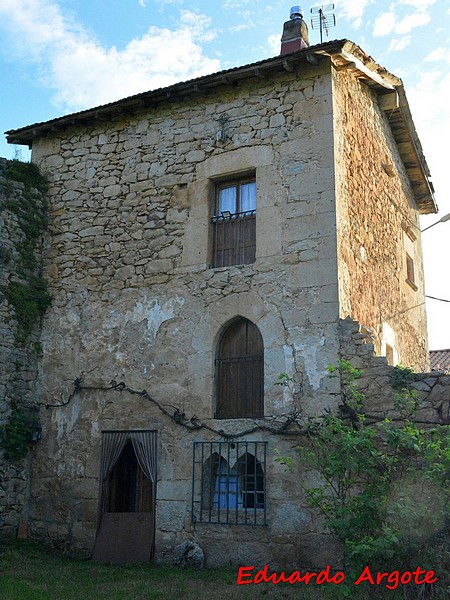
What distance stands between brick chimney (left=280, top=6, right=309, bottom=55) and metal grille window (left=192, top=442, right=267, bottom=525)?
6872mm

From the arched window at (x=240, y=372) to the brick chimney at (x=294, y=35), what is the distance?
5242 millimetres

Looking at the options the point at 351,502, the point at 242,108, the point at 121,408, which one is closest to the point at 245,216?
the point at 242,108

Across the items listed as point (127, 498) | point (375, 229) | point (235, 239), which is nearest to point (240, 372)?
point (235, 239)

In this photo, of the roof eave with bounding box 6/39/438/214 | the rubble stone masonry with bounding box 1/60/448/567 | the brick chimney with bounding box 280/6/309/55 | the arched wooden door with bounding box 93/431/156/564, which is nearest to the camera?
the rubble stone masonry with bounding box 1/60/448/567

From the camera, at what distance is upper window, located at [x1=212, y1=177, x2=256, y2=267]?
10023 millimetres

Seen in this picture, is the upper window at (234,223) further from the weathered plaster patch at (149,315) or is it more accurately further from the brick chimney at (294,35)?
the brick chimney at (294,35)

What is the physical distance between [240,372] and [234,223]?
2185 mm

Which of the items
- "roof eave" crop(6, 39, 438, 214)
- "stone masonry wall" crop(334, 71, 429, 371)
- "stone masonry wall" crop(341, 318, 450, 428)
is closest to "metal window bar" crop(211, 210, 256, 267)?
"stone masonry wall" crop(334, 71, 429, 371)

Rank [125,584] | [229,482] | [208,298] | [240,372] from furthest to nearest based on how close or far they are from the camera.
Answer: [208,298] < [240,372] < [229,482] < [125,584]

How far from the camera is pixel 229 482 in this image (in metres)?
9.22

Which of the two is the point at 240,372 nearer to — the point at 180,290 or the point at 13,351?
the point at 180,290

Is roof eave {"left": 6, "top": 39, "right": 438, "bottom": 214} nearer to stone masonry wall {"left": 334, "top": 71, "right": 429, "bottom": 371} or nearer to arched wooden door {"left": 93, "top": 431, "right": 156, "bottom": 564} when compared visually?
stone masonry wall {"left": 334, "top": 71, "right": 429, "bottom": 371}

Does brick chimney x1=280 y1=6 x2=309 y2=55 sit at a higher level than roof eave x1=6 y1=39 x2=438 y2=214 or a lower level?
higher

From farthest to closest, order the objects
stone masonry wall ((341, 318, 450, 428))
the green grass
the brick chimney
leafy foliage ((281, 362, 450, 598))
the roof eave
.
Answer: the brick chimney < the roof eave < stone masonry wall ((341, 318, 450, 428)) < the green grass < leafy foliage ((281, 362, 450, 598))
